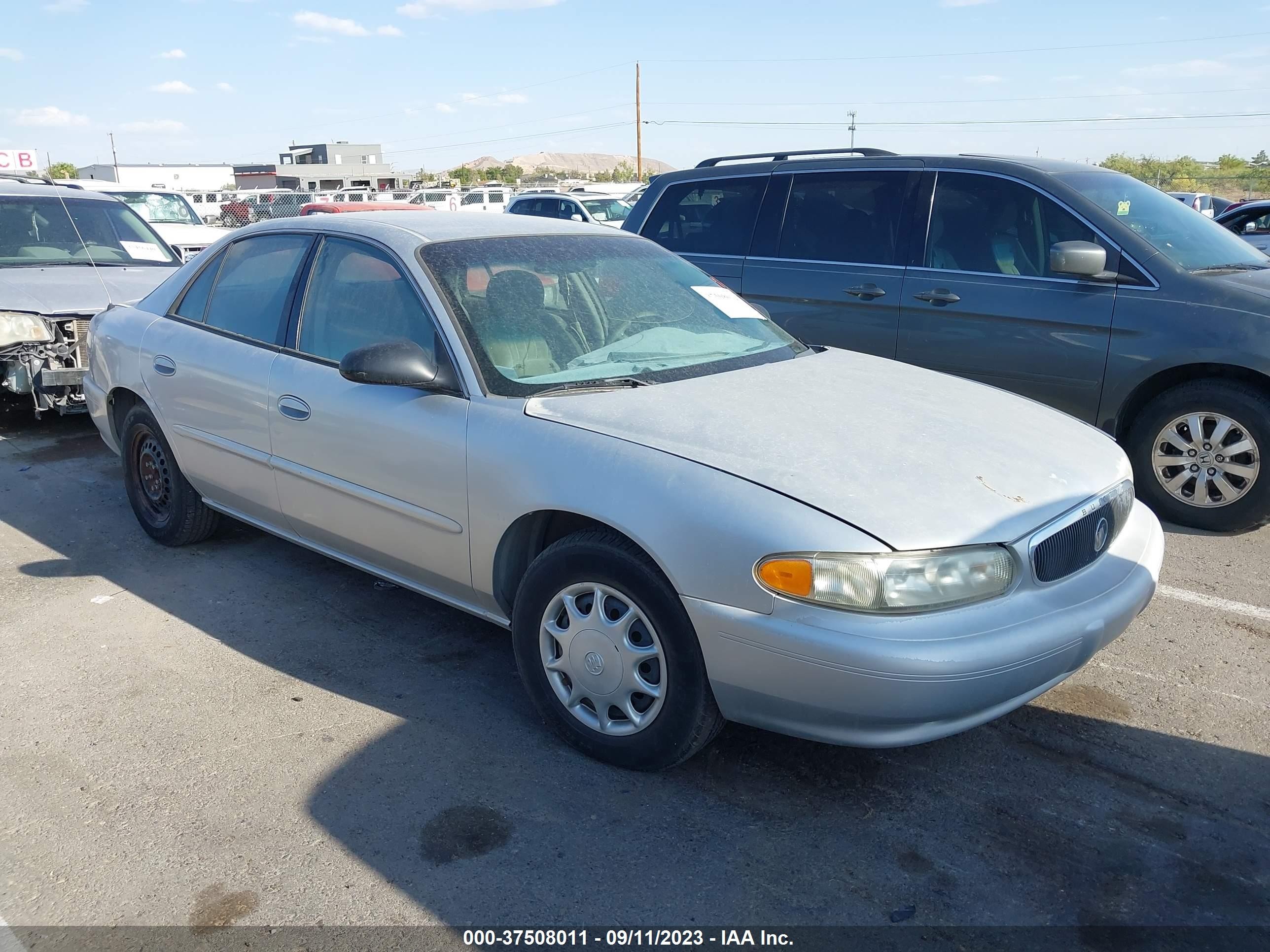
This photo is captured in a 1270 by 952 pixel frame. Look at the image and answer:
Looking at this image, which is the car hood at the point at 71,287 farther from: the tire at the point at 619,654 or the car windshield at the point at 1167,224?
the car windshield at the point at 1167,224

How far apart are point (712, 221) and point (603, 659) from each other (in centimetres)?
445

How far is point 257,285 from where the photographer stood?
4.47 meters

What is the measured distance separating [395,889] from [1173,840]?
2.02 meters

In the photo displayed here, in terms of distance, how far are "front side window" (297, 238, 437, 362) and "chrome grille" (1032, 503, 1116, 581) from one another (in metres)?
2.01

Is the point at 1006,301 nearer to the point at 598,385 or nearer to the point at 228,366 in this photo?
the point at 598,385

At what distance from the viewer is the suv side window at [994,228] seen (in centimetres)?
561

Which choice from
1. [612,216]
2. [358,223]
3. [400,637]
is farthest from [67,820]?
[612,216]

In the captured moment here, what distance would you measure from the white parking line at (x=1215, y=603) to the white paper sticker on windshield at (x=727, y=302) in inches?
76.9

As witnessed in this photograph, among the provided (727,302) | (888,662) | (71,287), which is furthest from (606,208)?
(888,662)

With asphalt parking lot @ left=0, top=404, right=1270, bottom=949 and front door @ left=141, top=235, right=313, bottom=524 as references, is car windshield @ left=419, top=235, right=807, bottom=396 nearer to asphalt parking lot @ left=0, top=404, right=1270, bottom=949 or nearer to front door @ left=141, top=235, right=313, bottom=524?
front door @ left=141, top=235, right=313, bottom=524

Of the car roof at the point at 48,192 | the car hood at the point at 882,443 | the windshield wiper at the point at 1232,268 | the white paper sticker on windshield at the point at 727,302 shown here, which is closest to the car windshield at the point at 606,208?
the car roof at the point at 48,192

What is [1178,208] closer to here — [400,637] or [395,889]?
[400,637]

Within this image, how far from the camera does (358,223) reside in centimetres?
412

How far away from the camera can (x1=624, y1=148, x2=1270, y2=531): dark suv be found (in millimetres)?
5129
